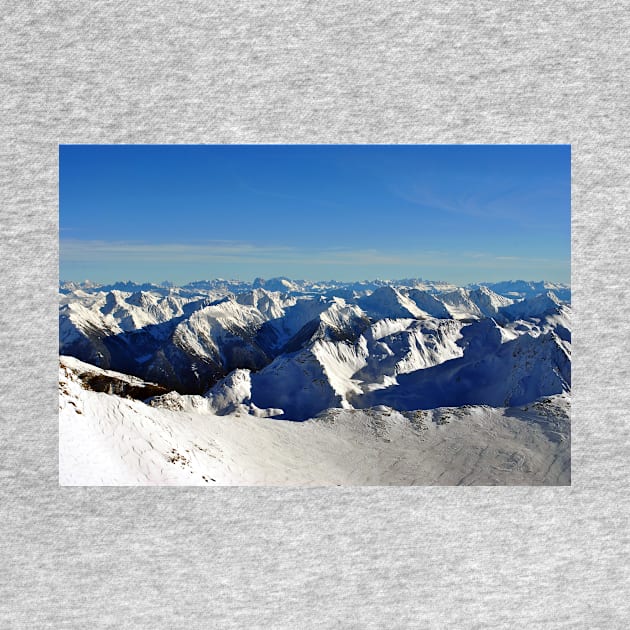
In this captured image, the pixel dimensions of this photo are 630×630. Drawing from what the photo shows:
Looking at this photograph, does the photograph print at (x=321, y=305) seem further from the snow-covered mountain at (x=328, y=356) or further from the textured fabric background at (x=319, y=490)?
the textured fabric background at (x=319, y=490)

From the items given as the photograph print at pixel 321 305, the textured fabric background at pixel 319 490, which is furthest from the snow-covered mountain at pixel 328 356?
the textured fabric background at pixel 319 490

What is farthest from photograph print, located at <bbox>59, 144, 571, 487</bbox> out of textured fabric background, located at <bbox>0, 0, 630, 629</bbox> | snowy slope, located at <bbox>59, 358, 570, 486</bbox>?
textured fabric background, located at <bbox>0, 0, 630, 629</bbox>

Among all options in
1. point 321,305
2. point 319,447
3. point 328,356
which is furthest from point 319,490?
point 321,305

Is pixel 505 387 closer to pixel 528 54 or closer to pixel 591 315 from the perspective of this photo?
pixel 591 315

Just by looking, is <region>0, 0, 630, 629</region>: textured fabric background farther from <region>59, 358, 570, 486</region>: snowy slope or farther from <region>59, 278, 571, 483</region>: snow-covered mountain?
<region>59, 278, 571, 483</region>: snow-covered mountain

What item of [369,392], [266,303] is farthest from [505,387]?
[266,303]

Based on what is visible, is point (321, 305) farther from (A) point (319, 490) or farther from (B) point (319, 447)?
(A) point (319, 490)
